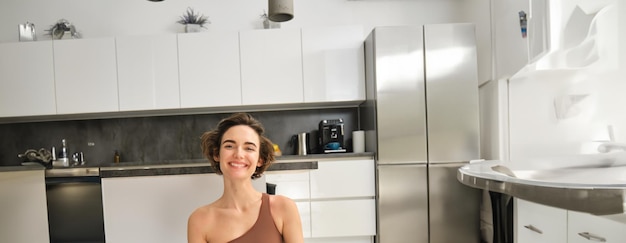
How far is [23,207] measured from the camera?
82.7 inches

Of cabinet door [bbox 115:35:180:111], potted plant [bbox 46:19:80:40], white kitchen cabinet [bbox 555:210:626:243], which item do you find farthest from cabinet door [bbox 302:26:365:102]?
potted plant [bbox 46:19:80:40]

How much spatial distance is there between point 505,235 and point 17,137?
16.2 ft

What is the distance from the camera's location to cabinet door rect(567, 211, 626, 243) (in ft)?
4.22

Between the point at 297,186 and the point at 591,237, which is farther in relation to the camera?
the point at 297,186

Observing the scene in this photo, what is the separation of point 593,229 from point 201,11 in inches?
145

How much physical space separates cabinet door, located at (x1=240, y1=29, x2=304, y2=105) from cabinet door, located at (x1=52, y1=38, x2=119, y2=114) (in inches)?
52.5

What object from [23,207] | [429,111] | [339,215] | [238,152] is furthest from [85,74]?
[429,111]

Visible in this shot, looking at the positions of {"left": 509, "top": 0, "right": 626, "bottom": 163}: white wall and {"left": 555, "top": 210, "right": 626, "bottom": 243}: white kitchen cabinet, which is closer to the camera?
{"left": 555, "top": 210, "right": 626, "bottom": 243}: white kitchen cabinet

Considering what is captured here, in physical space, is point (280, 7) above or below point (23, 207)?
above

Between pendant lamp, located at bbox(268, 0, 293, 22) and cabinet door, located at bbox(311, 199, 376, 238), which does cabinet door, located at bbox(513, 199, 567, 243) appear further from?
pendant lamp, located at bbox(268, 0, 293, 22)

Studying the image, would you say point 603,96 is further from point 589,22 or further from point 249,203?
point 249,203

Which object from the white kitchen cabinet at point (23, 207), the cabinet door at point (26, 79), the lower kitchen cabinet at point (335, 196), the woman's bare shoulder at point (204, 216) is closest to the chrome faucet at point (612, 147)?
the lower kitchen cabinet at point (335, 196)

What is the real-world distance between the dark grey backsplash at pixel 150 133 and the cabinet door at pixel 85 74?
0.44 m

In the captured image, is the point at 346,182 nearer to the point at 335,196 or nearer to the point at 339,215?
the point at 335,196
